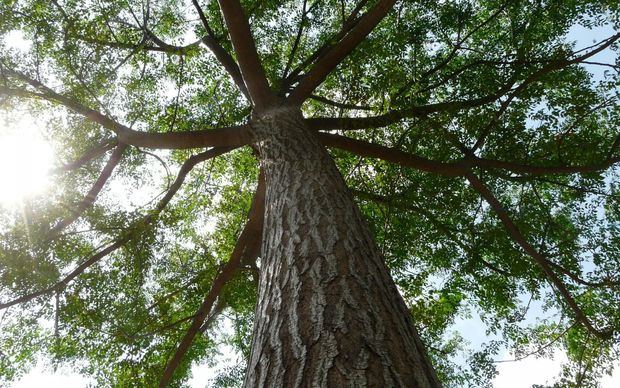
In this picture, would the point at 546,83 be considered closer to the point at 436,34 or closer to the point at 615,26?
the point at 615,26

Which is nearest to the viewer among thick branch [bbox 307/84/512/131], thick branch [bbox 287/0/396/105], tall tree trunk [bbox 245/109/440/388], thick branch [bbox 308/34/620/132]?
tall tree trunk [bbox 245/109/440/388]

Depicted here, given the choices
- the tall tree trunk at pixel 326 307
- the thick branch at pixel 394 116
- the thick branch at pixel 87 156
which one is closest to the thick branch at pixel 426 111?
A: the thick branch at pixel 394 116

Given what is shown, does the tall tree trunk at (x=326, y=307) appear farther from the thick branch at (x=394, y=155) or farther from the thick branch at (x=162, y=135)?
the thick branch at (x=394, y=155)

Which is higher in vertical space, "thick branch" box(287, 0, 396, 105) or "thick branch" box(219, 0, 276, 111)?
"thick branch" box(287, 0, 396, 105)

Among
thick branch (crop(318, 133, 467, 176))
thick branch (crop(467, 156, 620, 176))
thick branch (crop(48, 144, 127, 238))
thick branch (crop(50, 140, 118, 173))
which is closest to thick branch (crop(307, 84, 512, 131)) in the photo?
thick branch (crop(318, 133, 467, 176))

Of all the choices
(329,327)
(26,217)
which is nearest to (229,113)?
(26,217)

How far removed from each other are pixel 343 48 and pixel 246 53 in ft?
3.44

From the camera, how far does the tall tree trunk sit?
61.3 inches

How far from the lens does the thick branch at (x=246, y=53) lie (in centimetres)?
433

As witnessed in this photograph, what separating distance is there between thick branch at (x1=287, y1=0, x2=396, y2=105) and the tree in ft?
0.07

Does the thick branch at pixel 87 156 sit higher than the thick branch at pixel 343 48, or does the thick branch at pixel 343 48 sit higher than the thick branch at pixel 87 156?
the thick branch at pixel 87 156

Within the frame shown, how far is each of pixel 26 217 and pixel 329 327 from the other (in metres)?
4.94

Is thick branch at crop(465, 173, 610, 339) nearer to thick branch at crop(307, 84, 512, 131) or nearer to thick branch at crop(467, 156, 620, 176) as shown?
thick branch at crop(467, 156, 620, 176)

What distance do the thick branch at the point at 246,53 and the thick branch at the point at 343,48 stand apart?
353 mm
